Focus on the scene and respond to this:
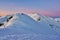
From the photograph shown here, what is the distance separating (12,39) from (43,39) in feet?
10.4

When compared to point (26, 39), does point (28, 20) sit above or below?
below

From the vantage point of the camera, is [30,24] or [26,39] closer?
[26,39]

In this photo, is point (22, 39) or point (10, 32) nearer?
point (22, 39)

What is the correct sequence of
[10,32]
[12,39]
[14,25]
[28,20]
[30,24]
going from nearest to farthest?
[12,39], [10,32], [14,25], [30,24], [28,20]

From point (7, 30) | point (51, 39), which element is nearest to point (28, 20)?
point (7, 30)

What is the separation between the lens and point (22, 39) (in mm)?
16609

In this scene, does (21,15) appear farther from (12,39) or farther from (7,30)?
(12,39)

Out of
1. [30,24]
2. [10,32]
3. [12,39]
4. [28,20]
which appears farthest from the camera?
[28,20]

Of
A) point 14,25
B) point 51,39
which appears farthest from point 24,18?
point 51,39

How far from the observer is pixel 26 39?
1655 cm

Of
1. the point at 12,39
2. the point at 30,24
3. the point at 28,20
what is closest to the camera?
the point at 12,39

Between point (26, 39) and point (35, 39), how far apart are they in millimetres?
996

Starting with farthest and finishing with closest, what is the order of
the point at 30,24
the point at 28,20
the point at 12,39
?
1. the point at 28,20
2. the point at 30,24
3. the point at 12,39

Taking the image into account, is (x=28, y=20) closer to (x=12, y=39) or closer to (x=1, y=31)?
(x=1, y=31)
